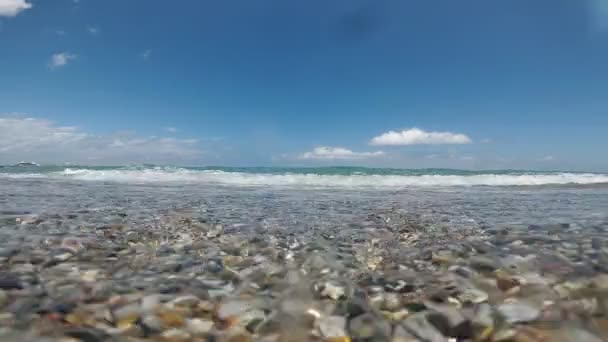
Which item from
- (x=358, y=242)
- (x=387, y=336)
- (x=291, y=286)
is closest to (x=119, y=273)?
(x=291, y=286)

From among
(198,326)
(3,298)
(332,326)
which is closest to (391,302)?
(332,326)

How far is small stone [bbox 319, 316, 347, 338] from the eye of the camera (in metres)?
1.92

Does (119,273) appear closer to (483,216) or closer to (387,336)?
(387,336)

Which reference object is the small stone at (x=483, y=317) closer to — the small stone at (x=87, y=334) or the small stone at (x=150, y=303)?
Result: the small stone at (x=150, y=303)

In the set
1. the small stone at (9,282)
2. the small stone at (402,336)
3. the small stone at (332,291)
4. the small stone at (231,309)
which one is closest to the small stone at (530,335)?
the small stone at (402,336)

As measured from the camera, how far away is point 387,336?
1.88 metres

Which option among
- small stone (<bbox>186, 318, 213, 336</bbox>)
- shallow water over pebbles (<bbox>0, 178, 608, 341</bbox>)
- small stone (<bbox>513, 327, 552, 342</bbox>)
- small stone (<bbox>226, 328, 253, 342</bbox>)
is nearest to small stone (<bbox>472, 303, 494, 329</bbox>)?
shallow water over pebbles (<bbox>0, 178, 608, 341</bbox>)

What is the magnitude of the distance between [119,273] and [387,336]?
6.77ft

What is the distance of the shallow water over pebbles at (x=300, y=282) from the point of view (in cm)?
196

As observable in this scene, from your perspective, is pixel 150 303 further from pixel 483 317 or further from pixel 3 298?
pixel 483 317

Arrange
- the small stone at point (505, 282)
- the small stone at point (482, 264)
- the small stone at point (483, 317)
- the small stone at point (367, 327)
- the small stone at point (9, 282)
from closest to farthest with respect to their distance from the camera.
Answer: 1. the small stone at point (367, 327)
2. the small stone at point (483, 317)
3. the small stone at point (9, 282)
4. the small stone at point (505, 282)
5. the small stone at point (482, 264)

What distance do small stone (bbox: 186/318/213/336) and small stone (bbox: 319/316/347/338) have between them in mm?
598

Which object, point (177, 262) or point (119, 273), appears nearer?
point (119, 273)

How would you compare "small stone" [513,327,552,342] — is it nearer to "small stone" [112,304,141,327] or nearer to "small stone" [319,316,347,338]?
"small stone" [319,316,347,338]
